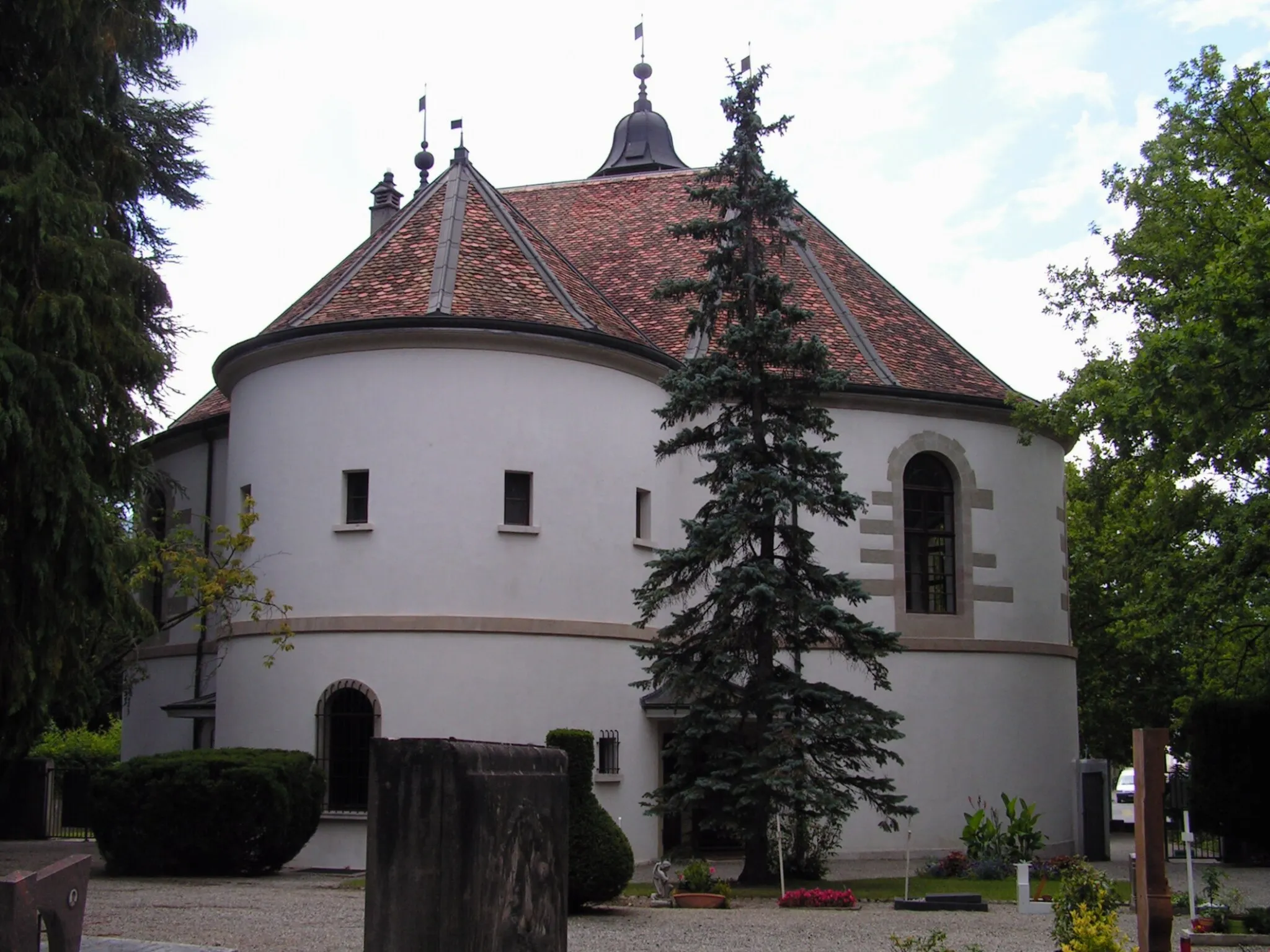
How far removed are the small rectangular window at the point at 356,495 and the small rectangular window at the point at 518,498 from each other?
6.65ft

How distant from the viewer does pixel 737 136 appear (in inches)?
814

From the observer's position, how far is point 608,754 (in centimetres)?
2227

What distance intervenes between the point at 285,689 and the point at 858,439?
10662 millimetres

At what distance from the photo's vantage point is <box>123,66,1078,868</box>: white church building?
21.5 m

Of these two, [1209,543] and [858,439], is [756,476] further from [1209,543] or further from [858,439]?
[1209,543]

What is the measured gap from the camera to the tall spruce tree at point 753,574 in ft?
63.0

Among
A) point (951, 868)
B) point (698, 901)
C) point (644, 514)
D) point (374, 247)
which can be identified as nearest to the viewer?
point (698, 901)

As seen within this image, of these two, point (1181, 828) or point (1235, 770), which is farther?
point (1181, 828)

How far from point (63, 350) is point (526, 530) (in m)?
8.27

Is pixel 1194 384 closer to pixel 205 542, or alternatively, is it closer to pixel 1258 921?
pixel 1258 921

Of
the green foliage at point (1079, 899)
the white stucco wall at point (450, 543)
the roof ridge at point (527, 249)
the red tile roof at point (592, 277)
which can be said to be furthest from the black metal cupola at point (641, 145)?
the green foliage at point (1079, 899)

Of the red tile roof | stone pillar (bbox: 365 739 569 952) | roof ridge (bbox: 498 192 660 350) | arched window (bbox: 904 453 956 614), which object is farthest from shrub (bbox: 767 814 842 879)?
stone pillar (bbox: 365 739 569 952)

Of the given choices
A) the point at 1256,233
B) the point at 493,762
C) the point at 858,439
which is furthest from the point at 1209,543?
the point at 493,762

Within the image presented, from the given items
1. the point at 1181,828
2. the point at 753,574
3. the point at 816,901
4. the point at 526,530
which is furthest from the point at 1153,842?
the point at 1181,828
